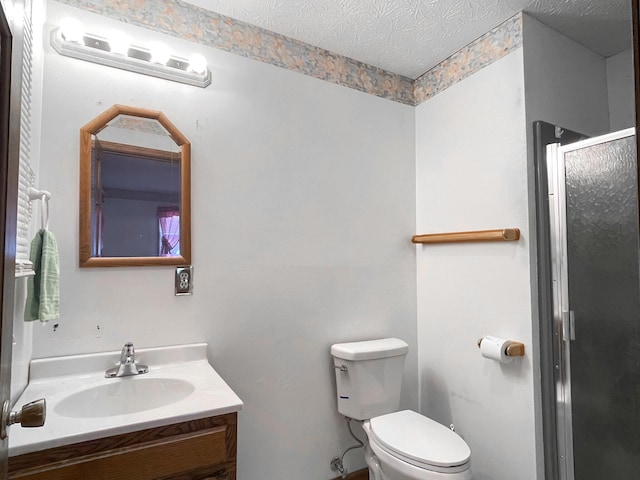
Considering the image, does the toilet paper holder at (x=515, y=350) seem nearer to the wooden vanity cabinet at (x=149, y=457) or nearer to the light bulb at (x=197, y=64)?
the wooden vanity cabinet at (x=149, y=457)

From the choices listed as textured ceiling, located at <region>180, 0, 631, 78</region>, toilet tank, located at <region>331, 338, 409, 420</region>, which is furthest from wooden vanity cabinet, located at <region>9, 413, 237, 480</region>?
textured ceiling, located at <region>180, 0, 631, 78</region>

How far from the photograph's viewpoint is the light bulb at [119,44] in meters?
→ 1.42

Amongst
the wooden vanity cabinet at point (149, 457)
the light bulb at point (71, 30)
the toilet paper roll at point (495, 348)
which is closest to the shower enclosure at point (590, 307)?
the toilet paper roll at point (495, 348)

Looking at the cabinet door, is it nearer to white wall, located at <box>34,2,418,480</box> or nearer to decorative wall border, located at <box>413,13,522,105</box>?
white wall, located at <box>34,2,418,480</box>

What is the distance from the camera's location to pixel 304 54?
1890mm

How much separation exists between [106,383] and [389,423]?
120 cm

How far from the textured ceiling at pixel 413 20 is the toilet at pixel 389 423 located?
1.63 meters

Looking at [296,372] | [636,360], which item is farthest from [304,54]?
[636,360]

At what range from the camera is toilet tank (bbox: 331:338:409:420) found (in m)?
1.75

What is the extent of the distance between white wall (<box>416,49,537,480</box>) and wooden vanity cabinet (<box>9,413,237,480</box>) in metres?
1.29

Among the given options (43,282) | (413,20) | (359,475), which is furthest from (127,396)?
(413,20)

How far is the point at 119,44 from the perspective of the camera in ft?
4.71

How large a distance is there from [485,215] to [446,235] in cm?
23

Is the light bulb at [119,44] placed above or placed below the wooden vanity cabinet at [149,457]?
above
